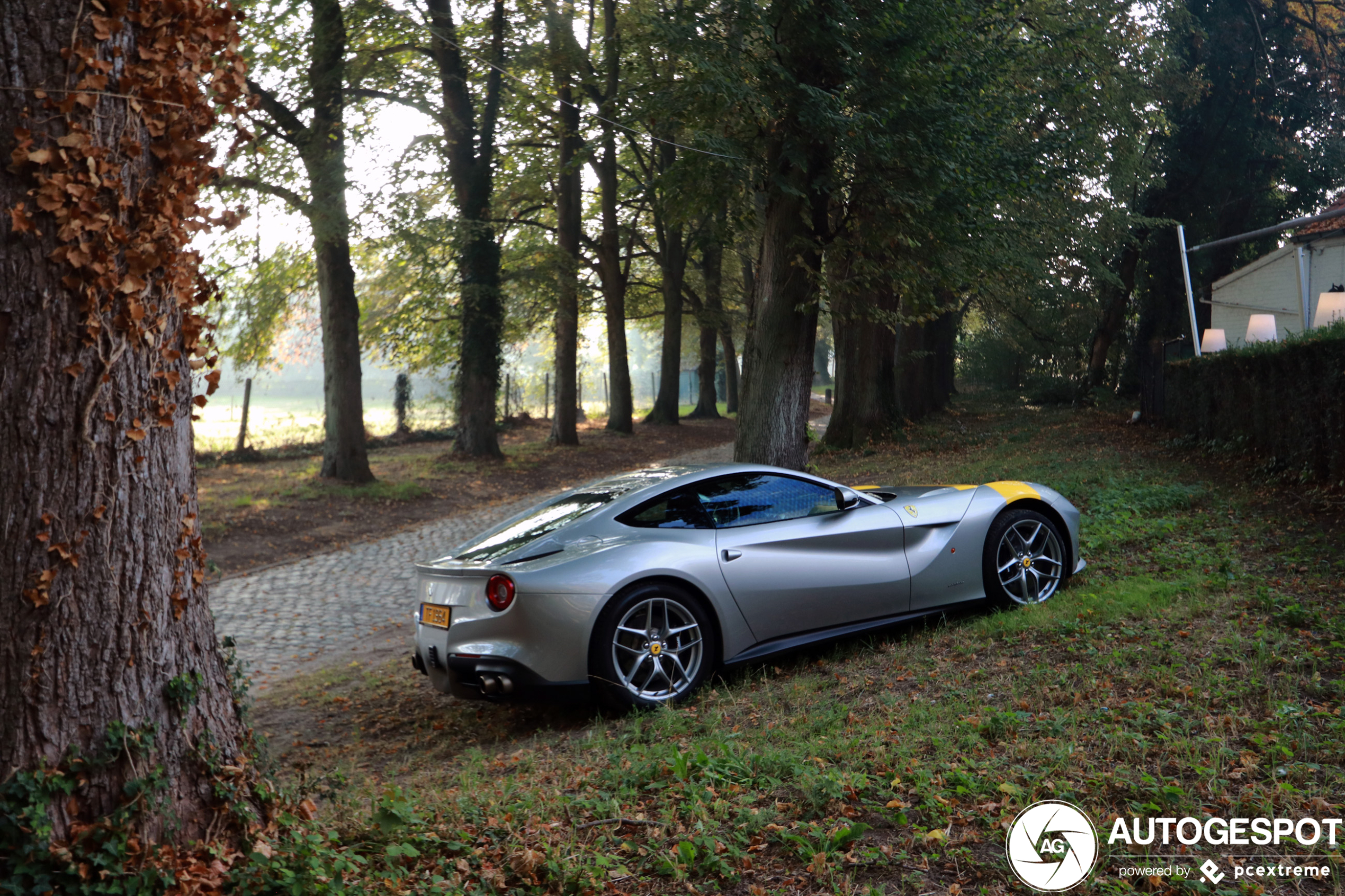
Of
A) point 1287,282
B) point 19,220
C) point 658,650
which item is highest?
point 1287,282

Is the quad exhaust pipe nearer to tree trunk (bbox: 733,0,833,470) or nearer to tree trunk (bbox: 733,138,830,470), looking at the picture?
tree trunk (bbox: 733,0,833,470)

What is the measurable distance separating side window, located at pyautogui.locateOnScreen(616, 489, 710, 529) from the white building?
40.4ft

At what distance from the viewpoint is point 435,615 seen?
5.94 meters

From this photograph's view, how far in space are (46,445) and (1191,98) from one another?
24977 mm

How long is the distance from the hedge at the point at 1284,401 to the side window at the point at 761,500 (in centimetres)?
571

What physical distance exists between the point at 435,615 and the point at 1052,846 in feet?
12.3

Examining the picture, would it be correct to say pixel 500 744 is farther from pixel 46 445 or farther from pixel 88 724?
pixel 46 445

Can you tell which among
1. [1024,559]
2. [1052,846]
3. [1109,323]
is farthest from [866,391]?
[1052,846]

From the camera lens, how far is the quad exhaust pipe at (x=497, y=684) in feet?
18.1

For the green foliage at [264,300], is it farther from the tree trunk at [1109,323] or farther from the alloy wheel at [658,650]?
the tree trunk at [1109,323]

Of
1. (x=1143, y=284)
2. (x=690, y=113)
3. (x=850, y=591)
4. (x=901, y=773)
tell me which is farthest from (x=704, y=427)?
(x=901, y=773)

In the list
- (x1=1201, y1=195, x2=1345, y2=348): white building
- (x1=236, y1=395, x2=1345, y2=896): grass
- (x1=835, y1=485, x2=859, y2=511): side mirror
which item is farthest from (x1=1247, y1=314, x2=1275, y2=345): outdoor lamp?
(x1=835, y1=485, x2=859, y2=511): side mirror

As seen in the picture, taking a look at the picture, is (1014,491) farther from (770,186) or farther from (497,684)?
(770,186)

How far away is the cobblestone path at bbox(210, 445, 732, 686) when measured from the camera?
8.68 metres
